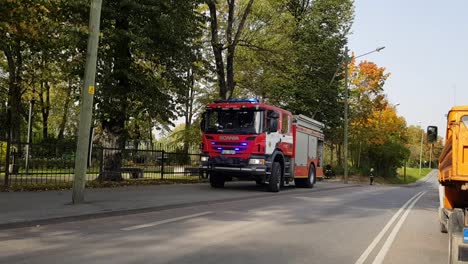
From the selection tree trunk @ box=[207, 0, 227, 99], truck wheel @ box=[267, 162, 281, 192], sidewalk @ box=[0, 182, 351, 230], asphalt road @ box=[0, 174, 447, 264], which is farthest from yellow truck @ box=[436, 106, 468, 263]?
tree trunk @ box=[207, 0, 227, 99]

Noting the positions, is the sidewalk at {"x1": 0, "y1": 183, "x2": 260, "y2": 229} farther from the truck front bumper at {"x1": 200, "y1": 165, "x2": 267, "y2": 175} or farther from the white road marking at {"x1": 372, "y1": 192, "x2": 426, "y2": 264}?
the white road marking at {"x1": 372, "y1": 192, "x2": 426, "y2": 264}

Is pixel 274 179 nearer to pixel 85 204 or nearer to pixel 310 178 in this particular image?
pixel 310 178

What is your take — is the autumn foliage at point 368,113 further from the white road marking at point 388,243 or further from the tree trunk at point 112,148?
the white road marking at point 388,243

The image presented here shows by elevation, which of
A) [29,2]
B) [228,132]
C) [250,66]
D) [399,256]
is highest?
[250,66]

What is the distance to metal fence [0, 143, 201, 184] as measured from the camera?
14.8 metres

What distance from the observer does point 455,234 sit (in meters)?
6.38

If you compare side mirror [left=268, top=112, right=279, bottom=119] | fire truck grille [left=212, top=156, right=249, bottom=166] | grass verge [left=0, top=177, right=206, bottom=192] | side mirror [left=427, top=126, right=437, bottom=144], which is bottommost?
grass verge [left=0, top=177, right=206, bottom=192]

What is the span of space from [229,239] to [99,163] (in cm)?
1014

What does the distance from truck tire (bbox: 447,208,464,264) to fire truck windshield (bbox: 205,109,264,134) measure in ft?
37.3

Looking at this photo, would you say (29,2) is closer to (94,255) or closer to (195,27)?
(195,27)

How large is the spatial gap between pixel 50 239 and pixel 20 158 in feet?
26.1

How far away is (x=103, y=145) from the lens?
19.2m

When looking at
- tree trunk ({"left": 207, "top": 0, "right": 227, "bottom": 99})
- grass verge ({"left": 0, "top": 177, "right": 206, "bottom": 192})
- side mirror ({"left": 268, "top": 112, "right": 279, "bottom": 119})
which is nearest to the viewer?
grass verge ({"left": 0, "top": 177, "right": 206, "bottom": 192})

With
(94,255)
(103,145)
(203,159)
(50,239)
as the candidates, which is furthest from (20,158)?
(94,255)
